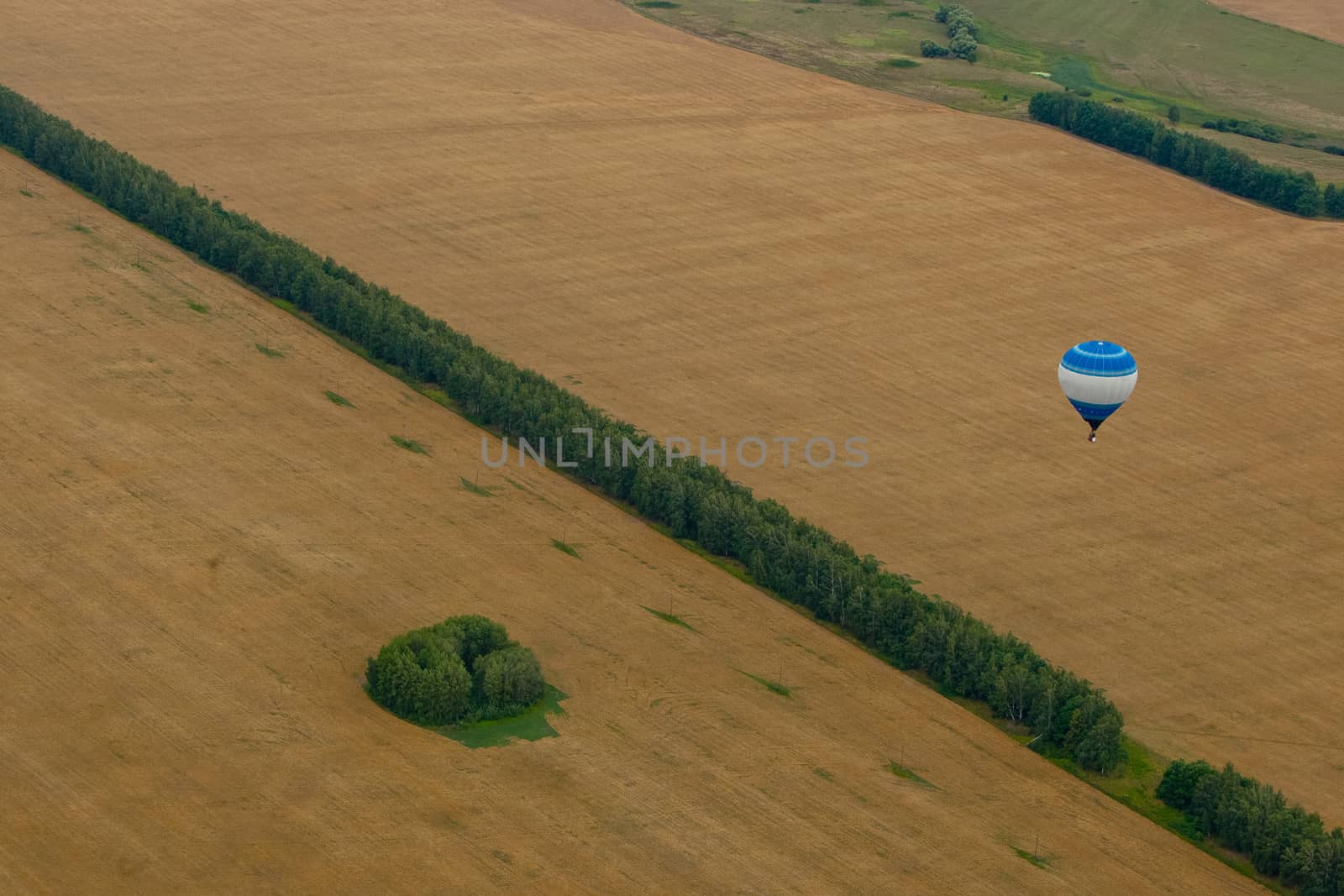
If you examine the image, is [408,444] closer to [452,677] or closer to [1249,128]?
[452,677]

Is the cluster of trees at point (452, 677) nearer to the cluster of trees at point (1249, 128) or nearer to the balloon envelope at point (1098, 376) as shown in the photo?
the balloon envelope at point (1098, 376)

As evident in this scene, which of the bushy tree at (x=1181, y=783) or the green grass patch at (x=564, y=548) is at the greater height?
the bushy tree at (x=1181, y=783)

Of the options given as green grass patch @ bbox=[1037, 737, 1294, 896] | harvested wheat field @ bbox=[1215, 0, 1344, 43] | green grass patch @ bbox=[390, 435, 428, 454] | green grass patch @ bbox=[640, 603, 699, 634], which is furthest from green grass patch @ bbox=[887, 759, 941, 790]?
harvested wheat field @ bbox=[1215, 0, 1344, 43]

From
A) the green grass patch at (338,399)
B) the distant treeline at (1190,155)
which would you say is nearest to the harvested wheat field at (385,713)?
the green grass patch at (338,399)

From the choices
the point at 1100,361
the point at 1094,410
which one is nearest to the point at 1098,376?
the point at 1100,361

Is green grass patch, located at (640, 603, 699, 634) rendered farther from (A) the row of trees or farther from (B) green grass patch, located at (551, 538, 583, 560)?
(B) green grass patch, located at (551, 538, 583, 560)
